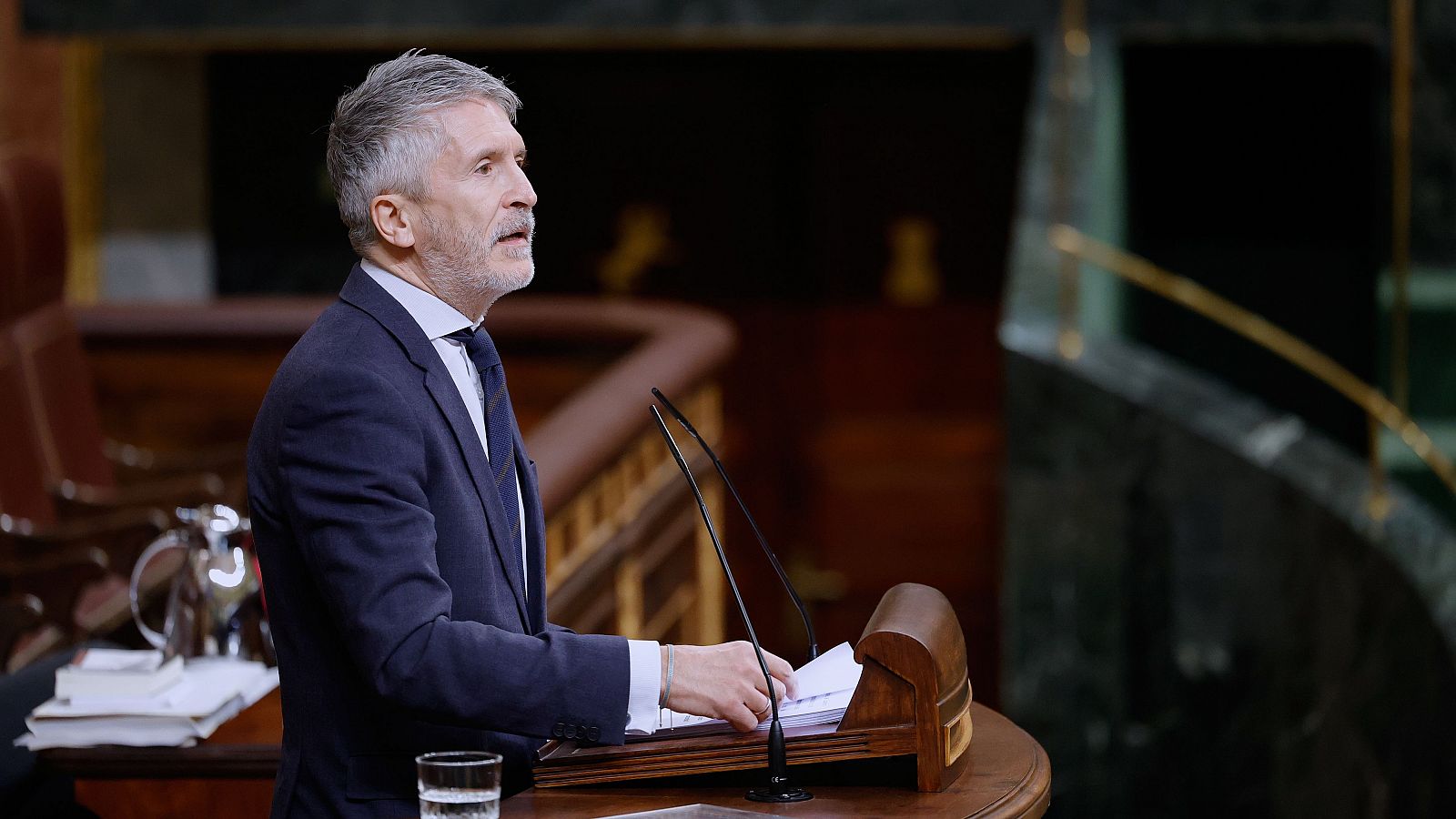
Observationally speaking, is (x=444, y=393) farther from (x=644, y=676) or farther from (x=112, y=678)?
(x=112, y=678)

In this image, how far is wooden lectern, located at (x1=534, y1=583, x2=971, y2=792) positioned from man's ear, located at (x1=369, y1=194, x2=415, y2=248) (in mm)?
511

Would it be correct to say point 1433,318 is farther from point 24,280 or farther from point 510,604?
point 510,604

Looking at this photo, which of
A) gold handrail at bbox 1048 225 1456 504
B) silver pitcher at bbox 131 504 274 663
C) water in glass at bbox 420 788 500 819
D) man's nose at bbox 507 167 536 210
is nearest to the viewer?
water in glass at bbox 420 788 500 819

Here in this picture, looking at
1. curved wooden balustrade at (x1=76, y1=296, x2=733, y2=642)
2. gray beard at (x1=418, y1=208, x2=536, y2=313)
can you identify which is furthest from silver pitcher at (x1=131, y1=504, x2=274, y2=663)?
gray beard at (x1=418, y1=208, x2=536, y2=313)

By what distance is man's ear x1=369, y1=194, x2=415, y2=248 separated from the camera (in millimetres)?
1767

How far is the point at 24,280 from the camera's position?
414cm

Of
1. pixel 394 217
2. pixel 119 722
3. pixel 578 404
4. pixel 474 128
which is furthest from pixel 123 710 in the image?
pixel 578 404

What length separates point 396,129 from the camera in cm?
176

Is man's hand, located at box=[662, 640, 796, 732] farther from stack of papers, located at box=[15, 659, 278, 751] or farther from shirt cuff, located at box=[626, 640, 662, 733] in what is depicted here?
stack of papers, located at box=[15, 659, 278, 751]

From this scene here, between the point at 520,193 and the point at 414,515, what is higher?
the point at 520,193

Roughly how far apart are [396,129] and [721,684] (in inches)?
23.9

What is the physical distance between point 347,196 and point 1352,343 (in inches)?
221

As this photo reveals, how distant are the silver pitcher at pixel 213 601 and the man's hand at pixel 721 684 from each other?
3.43 feet

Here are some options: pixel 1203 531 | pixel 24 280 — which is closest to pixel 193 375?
pixel 24 280
